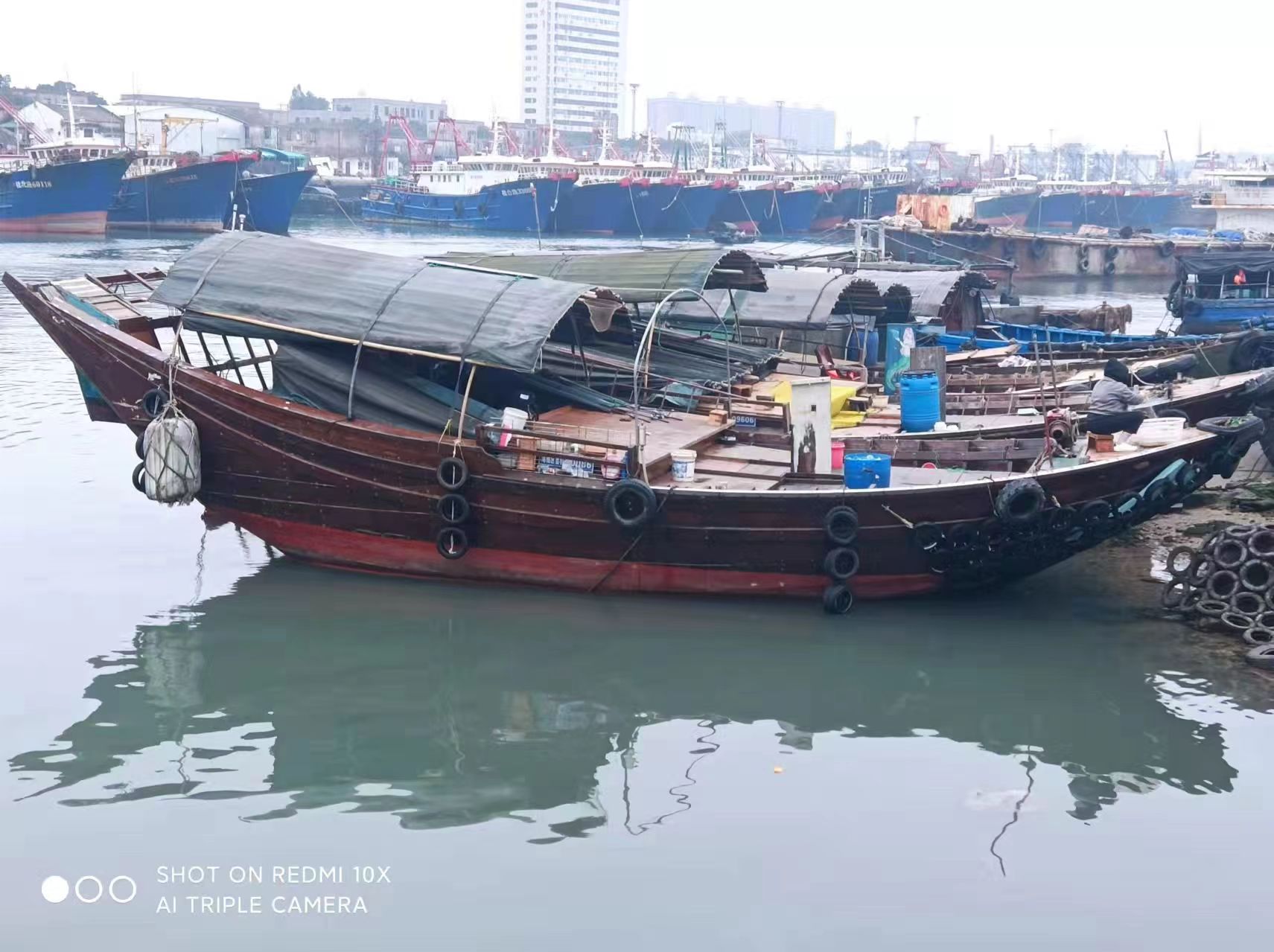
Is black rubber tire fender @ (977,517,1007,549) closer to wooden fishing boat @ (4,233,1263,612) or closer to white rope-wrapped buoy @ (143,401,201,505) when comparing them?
wooden fishing boat @ (4,233,1263,612)

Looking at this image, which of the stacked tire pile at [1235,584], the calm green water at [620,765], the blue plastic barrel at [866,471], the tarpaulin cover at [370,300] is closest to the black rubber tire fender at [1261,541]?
the stacked tire pile at [1235,584]

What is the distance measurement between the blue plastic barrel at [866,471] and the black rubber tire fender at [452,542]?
3237 millimetres

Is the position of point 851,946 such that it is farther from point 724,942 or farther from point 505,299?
point 505,299

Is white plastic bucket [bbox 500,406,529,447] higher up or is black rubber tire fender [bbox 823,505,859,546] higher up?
white plastic bucket [bbox 500,406,529,447]

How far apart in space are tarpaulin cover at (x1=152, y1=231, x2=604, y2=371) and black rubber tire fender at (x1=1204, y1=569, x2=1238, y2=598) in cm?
568

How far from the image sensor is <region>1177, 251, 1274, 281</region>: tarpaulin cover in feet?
89.3

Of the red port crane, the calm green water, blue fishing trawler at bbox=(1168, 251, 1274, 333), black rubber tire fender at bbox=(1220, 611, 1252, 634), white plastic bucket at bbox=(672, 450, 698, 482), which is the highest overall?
the red port crane

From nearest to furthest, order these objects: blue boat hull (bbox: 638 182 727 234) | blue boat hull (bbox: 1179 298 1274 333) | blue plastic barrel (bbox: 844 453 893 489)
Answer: blue plastic barrel (bbox: 844 453 893 489)
blue boat hull (bbox: 1179 298 1274 333)
blue boat hull (bbox: 638 182 727 234)

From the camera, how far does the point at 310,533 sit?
11.6 meters

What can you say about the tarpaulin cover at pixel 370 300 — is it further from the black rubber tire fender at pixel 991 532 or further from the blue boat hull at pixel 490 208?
the blue boat hull at pixel 490 208

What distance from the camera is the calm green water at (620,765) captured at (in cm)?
696

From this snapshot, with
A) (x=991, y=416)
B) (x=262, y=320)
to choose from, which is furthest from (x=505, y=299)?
(x=991, y=416)

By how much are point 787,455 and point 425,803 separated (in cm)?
509

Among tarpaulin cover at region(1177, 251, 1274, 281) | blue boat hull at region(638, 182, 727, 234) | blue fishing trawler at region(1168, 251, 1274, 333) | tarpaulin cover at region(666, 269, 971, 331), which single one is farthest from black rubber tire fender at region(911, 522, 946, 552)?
blue boat hull at region(638, 182, 727, 234)
